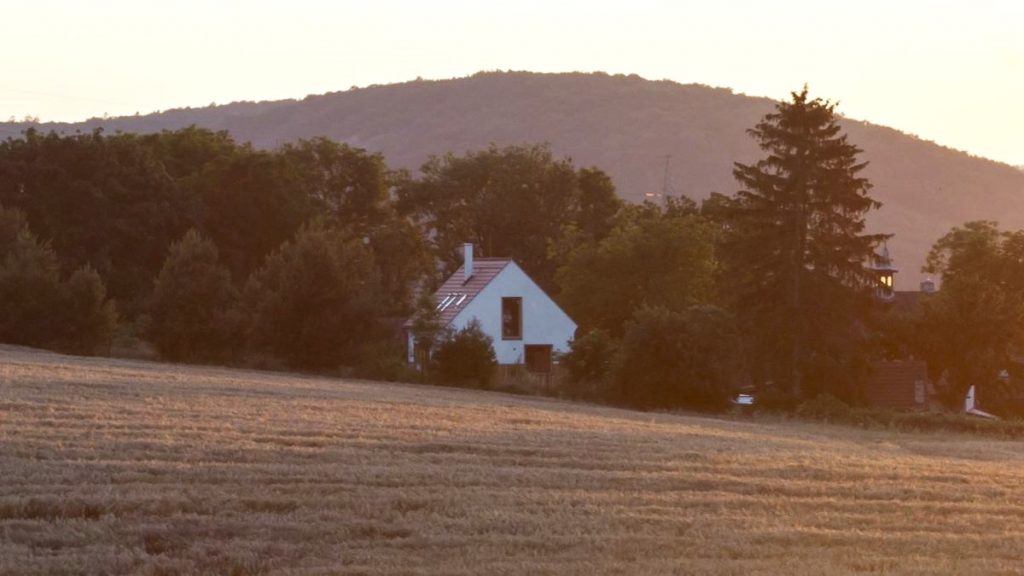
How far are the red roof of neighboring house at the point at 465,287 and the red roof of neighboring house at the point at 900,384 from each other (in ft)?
55.4

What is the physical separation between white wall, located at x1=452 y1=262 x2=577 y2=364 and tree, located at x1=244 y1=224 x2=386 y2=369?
15610 millimetres

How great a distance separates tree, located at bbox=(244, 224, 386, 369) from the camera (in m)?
54.0

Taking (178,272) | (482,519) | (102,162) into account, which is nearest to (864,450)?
(482,519)

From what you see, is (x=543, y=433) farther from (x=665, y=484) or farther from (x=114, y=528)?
(x=114, y=528)

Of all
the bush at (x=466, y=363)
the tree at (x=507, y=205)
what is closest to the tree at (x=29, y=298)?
the bush at (x=466, y=363)

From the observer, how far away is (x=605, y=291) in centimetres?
7200

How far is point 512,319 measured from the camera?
71.7m

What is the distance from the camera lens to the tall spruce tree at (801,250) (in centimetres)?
6003

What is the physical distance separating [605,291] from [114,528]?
57.5 meters

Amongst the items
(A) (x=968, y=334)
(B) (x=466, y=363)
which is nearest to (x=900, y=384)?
(A) (x=968, y=334)

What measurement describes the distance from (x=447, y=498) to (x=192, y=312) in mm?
39981

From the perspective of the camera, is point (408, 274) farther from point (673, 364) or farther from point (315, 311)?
point (673, 364)

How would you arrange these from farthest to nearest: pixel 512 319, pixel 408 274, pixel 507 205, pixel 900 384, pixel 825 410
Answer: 1. pixel 507 205
2. pixel 408 274
3. pixel 512 319
4. pixel 900 384
5. pixel 825 410

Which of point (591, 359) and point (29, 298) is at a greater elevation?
point (29, 298)
